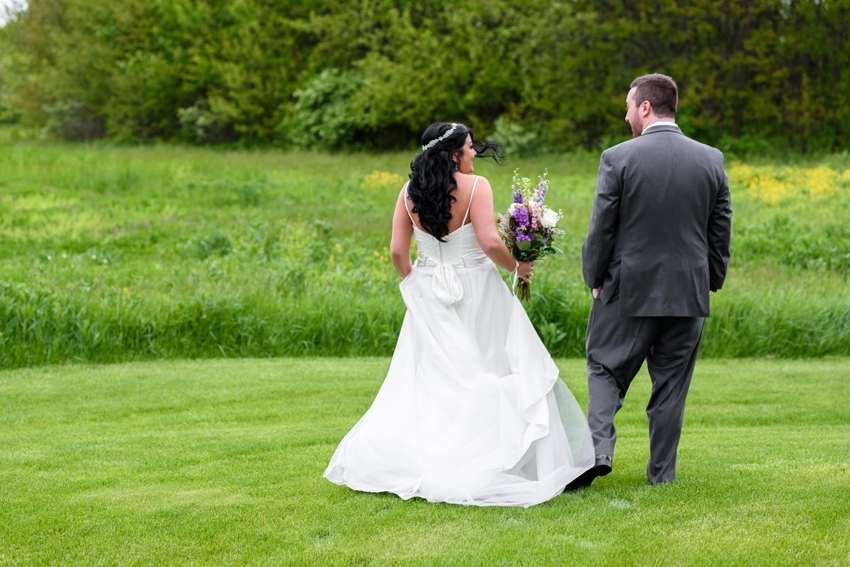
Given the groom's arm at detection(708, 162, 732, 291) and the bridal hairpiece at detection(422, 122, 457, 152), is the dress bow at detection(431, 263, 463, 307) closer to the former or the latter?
the bridal hairpiece at detection(422, 122, 457, 152)

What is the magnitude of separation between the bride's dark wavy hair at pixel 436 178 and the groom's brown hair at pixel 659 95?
0.83 m

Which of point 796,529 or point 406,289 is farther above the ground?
point 406,289

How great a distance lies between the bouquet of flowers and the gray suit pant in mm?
583

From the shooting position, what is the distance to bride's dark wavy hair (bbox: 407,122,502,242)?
413 cm

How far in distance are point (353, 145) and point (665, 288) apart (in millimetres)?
33403

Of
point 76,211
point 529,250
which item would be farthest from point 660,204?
point 76,211

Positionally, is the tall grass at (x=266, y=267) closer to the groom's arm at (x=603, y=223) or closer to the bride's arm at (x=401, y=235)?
the bride's arm at (x=401, y=235)

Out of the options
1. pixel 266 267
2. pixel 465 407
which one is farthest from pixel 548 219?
pixel 266 267

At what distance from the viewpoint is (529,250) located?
14.4 ft

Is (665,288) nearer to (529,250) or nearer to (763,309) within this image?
(529,250)

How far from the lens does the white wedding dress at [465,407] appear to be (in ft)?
12.7

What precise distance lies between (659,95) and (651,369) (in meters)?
1.44

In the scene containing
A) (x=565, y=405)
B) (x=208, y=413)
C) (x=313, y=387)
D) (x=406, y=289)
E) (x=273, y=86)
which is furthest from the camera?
(x=273, y=86)

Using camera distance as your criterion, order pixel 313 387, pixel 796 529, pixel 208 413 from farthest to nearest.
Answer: pixel 313 387
pixel 208 413
pixel 796 529
